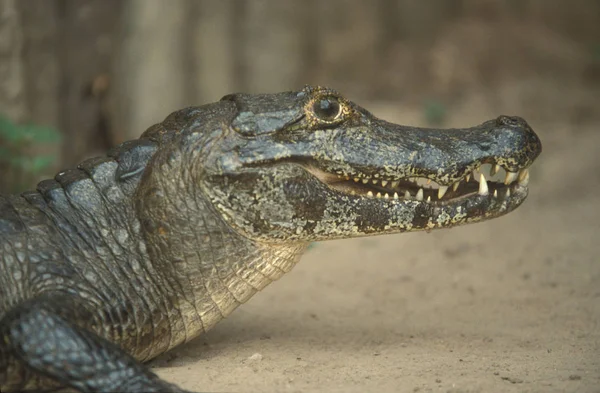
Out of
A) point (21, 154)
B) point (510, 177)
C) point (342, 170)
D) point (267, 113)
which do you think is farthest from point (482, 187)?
point (21, 154)

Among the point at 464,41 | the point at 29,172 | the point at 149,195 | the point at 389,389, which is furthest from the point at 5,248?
the point at 464,41

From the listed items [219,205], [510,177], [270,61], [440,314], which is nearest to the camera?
[219,205]

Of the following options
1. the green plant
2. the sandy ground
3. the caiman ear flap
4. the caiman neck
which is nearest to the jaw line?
the caiman ear flap

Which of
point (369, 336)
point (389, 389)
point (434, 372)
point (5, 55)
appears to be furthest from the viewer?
point (5, 55)

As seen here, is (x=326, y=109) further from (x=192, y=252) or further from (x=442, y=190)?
(x=192, y=252)

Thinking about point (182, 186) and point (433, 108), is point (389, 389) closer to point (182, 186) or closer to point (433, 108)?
point (182, 186)

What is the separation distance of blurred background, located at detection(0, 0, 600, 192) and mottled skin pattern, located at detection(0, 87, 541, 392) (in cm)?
238

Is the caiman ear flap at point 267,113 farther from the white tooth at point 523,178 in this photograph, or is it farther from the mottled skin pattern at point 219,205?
the white tooth at point 523,178

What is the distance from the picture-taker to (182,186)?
155 inches

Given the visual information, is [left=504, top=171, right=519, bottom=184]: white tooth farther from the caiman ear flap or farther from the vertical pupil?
the caiman ear flap

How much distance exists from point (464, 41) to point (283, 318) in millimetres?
7240

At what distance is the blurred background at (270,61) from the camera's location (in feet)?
22.1

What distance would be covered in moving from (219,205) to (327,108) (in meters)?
0.74

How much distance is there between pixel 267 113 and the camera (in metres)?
4.04
